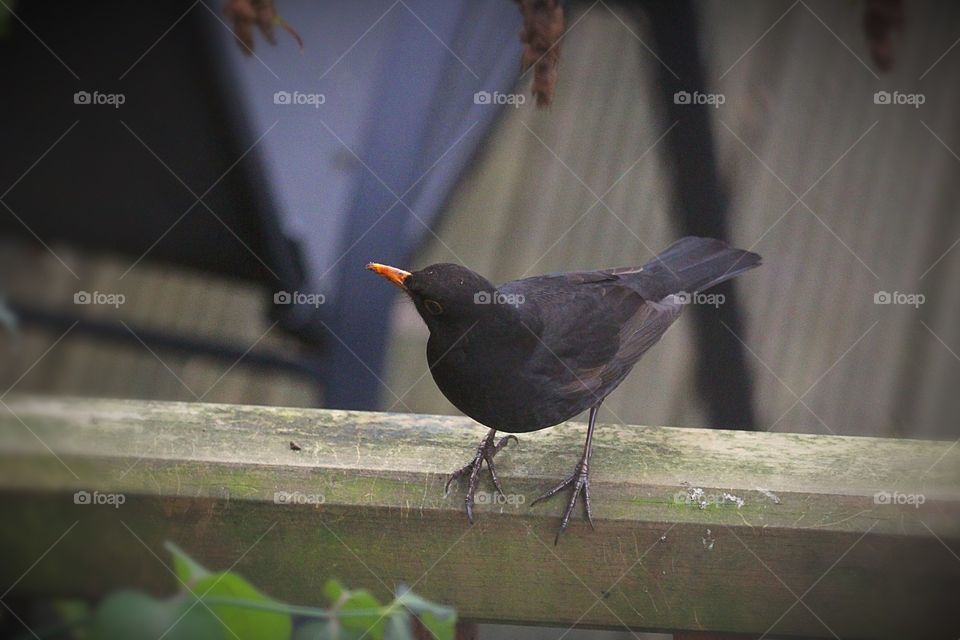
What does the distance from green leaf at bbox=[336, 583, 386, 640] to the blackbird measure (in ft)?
1.89

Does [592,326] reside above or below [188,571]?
below

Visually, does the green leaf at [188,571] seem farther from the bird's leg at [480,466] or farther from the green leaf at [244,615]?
the bird's leg at [480,466]

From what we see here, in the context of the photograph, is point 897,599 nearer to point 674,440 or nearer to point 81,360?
point 674,440

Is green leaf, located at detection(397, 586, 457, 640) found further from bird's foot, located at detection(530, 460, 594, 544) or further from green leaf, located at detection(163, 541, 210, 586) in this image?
bird's foot, located at detection(530, 460, 594, 544)

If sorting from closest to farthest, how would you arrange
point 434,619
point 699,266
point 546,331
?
point 434,619
point 546,331
point 699,266

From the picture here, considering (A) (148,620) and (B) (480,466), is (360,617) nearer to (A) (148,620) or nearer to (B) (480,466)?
(A) (148,620)

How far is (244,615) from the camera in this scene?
54 centimetres

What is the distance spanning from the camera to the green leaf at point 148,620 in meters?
0.47

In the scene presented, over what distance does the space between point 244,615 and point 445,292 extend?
2.67 ft

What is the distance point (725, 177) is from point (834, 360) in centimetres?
54

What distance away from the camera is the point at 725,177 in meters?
1.90

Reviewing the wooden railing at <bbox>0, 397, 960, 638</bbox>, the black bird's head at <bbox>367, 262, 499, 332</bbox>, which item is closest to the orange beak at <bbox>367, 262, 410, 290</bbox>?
the black bird's head at <bbox>367, 262, 499, 332</bbox>

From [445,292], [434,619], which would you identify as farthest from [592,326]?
[434,619]

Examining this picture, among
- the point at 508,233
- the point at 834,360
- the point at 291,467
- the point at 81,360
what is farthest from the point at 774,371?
the point at 81,360
